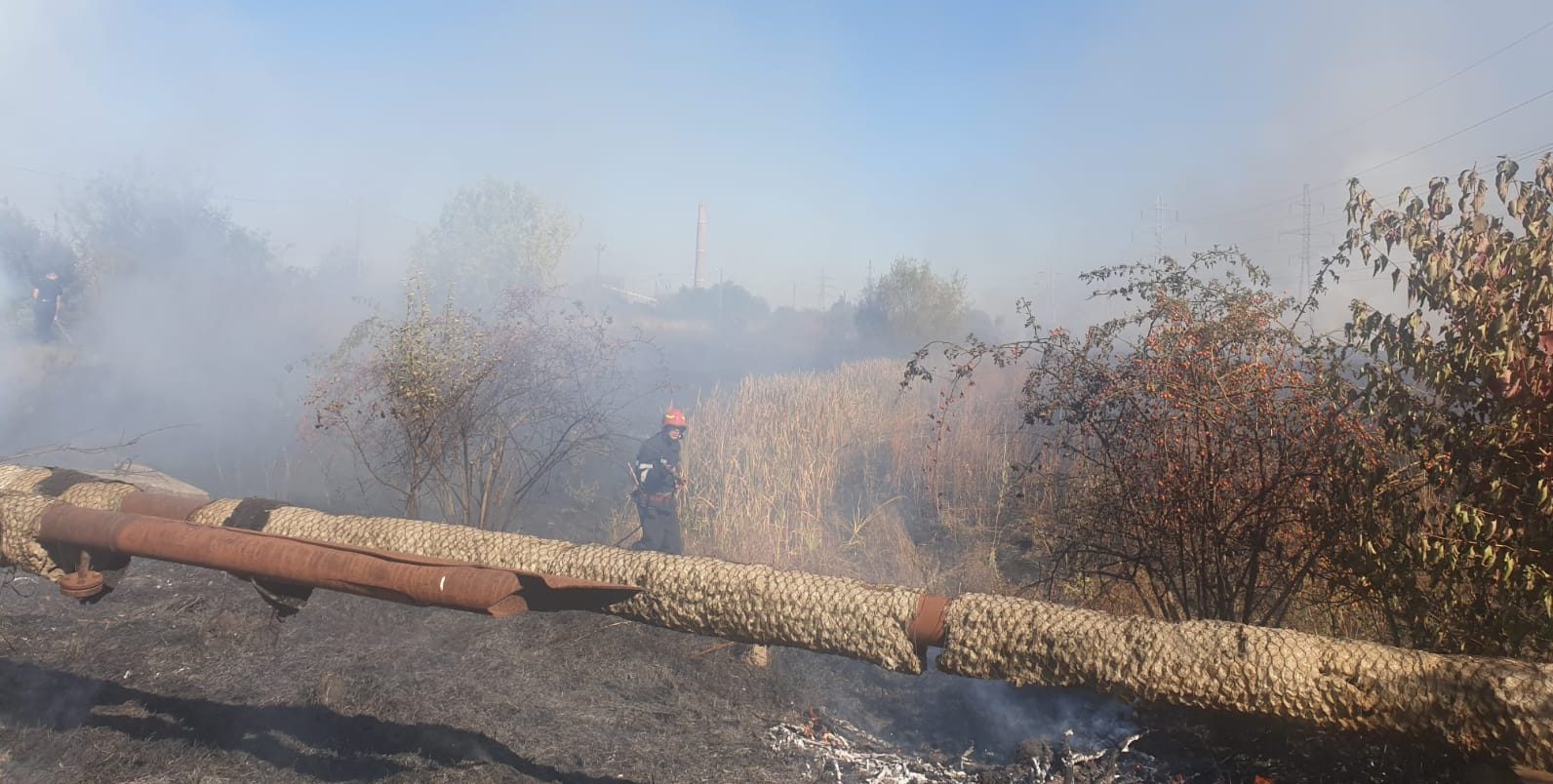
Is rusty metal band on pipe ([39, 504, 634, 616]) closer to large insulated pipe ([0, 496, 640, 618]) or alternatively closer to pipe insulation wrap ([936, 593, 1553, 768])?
large insulated pipe ([0, 496, 640, 618])

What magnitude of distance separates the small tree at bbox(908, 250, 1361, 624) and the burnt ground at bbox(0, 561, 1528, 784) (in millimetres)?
746

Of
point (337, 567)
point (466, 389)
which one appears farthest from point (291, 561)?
point (466, 389)

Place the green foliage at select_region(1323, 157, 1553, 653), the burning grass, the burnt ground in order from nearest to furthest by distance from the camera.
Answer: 1. the green foliage at select_region(1323, 157, 1553, 653)
2. the burnt ground
3. the burning grass

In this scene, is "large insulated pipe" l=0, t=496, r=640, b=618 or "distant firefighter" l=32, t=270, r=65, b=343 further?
"distant firefighter" l=32, t=270, r=65, b=343

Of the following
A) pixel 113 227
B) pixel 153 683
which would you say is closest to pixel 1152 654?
pixel 153 683

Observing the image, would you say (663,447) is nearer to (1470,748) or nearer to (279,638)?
(279,638)

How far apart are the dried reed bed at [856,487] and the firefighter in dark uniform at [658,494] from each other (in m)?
0.72

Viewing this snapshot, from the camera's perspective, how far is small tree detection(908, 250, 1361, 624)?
12.2 feet

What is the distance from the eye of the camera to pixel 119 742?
Result: 4.12m

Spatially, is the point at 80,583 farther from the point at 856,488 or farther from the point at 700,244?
the point at 700,244

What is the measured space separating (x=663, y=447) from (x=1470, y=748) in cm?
720

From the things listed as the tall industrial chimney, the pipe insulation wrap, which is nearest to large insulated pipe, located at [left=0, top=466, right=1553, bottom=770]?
the pipe insulation wrap

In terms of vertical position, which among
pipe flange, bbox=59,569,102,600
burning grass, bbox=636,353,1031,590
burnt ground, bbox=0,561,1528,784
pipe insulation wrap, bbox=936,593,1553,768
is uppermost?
pipe insulation wrap, bbox=936,593,1553,768

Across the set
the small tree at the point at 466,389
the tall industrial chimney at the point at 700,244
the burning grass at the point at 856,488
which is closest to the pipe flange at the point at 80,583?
the small tree at the point at 466,389
